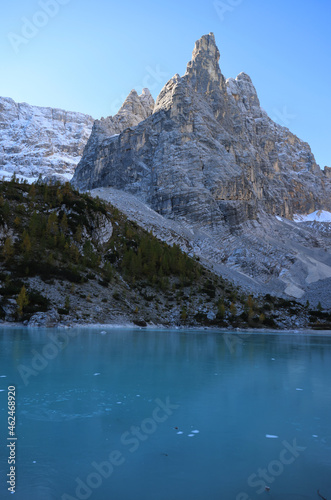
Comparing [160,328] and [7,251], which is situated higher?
[7,251]

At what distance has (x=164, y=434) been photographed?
32.2ft

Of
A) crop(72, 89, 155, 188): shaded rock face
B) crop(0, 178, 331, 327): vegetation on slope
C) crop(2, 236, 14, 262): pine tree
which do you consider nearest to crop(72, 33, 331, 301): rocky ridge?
crop(72, 89, 155, 188): shaded rock face

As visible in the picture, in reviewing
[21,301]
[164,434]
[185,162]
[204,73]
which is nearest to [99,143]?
[185,162]

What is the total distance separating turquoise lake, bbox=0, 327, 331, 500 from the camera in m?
7.04

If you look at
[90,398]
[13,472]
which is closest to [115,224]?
[90,398]

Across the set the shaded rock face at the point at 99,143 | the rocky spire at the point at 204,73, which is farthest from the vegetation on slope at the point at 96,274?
the rocky spire at the point at 204,73

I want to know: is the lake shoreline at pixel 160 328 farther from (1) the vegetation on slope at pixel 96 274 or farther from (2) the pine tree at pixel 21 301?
(2) the pine tree at pixel 21 301

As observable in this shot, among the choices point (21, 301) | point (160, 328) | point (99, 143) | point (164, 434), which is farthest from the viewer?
point (99, 143)

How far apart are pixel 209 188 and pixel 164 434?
141 m

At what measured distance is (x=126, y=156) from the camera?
525 feet

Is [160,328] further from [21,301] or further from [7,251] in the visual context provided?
[7,251]

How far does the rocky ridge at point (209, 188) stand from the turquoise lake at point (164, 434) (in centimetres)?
8883

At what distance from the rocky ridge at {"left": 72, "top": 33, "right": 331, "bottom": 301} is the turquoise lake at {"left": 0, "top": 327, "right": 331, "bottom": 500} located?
8883 centimetres

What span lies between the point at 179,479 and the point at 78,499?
6.48ft
